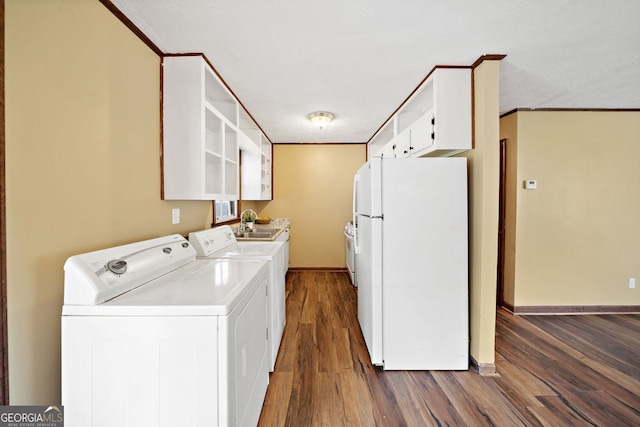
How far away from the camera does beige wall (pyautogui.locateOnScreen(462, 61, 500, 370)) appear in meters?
1.89

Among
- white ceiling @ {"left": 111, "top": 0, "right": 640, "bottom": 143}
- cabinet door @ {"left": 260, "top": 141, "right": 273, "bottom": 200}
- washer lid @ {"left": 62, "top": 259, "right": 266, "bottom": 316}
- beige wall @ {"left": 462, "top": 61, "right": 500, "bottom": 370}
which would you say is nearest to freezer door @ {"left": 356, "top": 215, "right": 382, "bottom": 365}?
beige wall @ {"left": 462, "top": 61, "right": 500, "bottom": 370}

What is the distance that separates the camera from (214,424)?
0.96m

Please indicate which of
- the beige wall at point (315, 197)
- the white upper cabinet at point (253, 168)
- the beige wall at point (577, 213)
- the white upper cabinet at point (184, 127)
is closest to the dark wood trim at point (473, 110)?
the beige wall at point (577, 213)

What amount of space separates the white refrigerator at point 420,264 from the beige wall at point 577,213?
155 cm

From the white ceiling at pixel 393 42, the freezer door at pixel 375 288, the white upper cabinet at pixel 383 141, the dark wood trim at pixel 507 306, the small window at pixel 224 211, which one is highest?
the white ceiling at pixel 393 42

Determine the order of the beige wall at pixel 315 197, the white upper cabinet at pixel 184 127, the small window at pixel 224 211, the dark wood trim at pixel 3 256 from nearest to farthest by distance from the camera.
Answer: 1. the dark wood trim at pixel 3 256
2. the white upper cabinet at pixel 184 127
3. the small window at pixel 224 211
4. the beige wall at pixel 315 197

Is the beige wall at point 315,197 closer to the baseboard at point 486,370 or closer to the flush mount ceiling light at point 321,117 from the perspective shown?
the flush mount ceiling light at point 321,117

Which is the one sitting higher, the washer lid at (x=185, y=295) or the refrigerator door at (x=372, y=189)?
the refrigerator door at (x=372, y=189)

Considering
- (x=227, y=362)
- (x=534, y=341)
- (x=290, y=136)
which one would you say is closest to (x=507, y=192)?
(x=534, y=341)

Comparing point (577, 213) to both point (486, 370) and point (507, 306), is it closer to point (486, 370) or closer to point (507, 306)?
point (507, 306)

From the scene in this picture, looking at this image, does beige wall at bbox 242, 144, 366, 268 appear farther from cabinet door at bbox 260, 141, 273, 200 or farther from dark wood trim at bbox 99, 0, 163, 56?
dark wood trim at bbox 99, 0, 163, 56

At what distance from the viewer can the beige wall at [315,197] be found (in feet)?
15.4

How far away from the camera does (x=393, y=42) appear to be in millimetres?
1708

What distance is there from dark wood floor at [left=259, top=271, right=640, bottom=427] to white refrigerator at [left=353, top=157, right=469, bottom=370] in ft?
0.62
